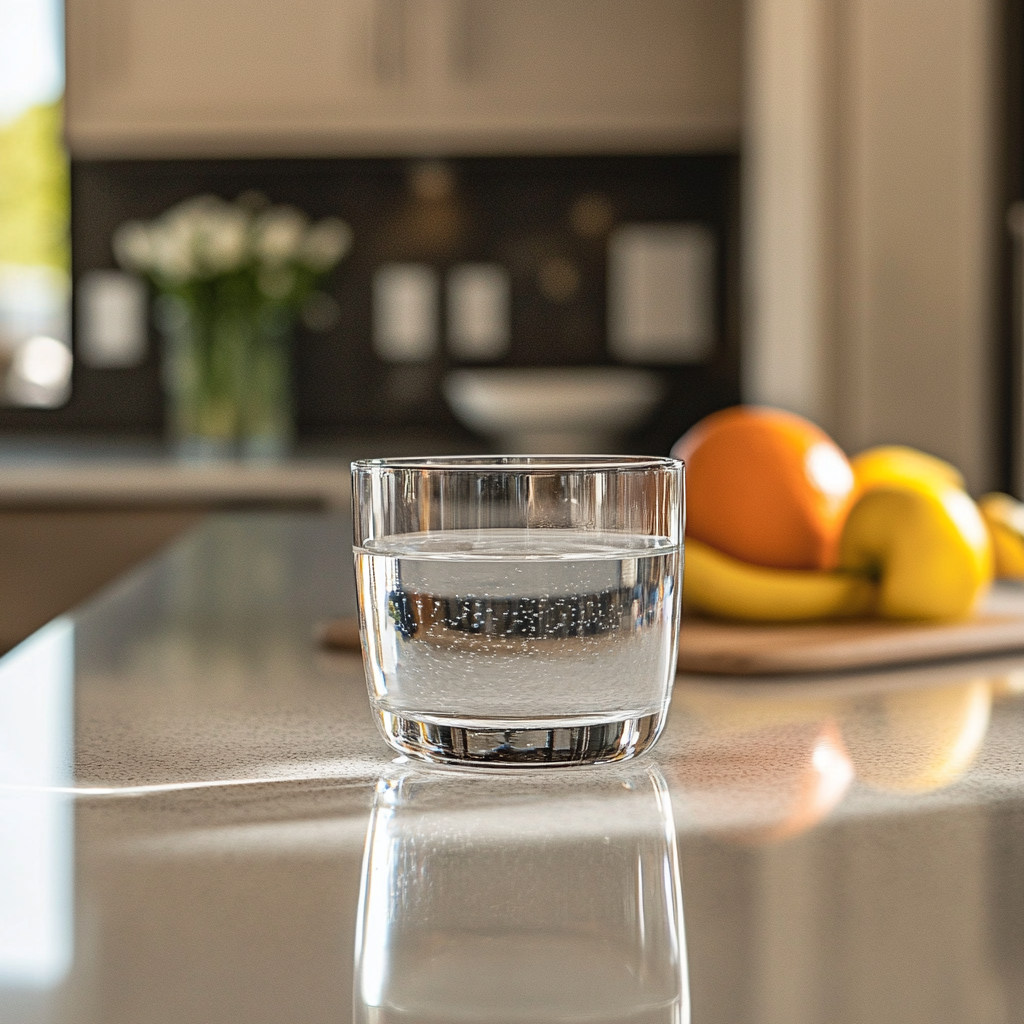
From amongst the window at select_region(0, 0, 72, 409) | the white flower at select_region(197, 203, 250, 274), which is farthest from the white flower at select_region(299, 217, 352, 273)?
the window at select_region(0, 0, 72, 409)

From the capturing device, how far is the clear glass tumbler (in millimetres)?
450

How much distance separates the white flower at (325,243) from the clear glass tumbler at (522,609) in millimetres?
2535

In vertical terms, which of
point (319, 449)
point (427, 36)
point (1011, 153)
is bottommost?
point (319, 449)

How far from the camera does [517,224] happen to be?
3180 millimetres

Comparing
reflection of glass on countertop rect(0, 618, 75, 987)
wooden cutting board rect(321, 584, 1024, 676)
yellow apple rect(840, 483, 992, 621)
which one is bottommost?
wooden cutting board rect(321, 584, 1024, 676)

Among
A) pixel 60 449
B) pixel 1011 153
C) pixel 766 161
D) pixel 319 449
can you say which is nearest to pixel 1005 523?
pixel 1011 153

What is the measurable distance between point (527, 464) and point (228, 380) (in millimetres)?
2509

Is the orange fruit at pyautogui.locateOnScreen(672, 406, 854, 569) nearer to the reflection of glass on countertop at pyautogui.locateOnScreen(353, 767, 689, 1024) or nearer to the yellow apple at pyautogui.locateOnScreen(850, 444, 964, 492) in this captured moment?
the yellow apple at pyautogui.locateOnScreen(850, 444, 964, 492)

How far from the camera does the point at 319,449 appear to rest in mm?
2943

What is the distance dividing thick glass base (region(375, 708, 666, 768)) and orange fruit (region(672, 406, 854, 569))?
337 millimetres

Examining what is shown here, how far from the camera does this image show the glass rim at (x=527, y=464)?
47cm

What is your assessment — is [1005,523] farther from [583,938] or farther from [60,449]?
[60,449]

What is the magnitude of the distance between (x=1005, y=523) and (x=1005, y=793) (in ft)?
1.74

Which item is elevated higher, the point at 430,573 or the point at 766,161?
the point at 766,161
